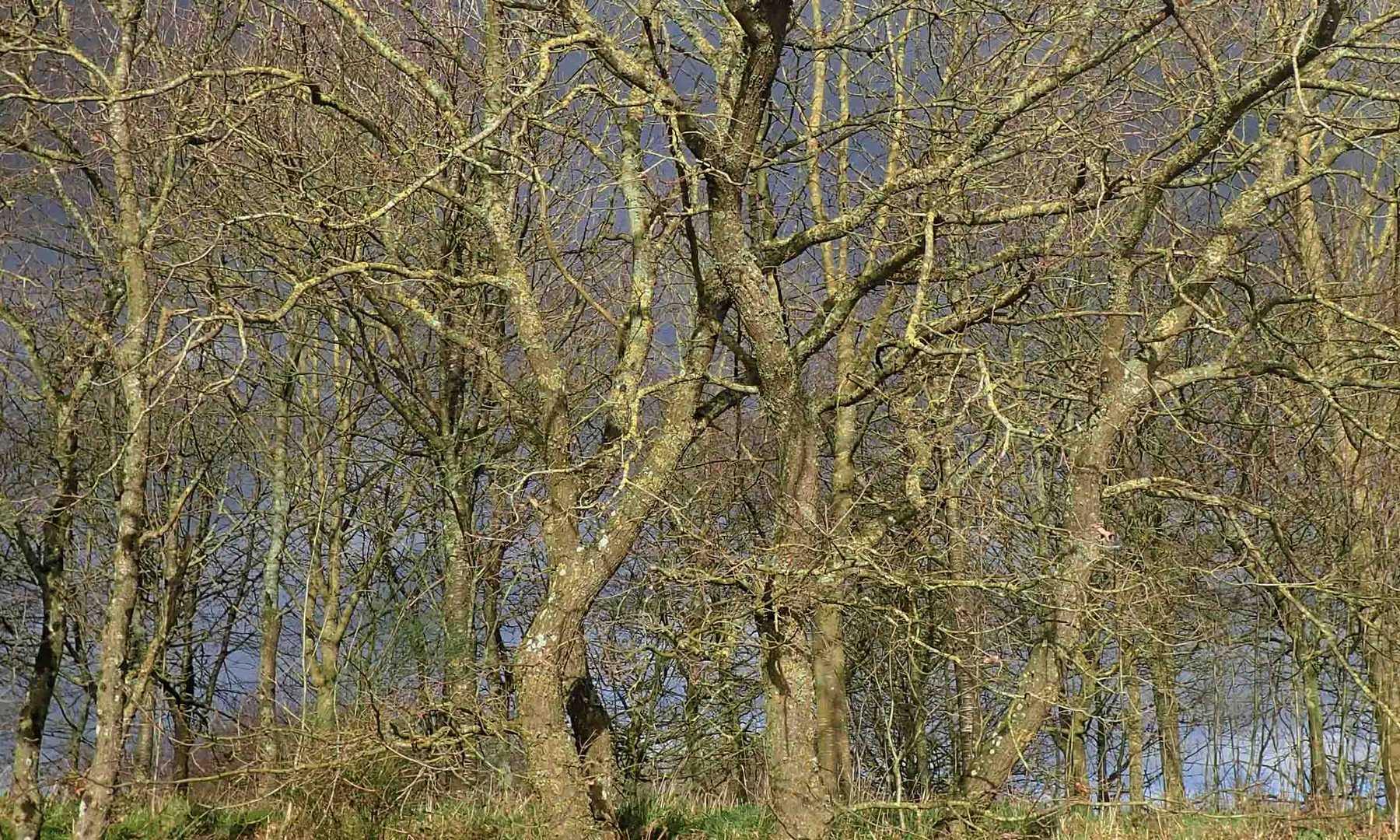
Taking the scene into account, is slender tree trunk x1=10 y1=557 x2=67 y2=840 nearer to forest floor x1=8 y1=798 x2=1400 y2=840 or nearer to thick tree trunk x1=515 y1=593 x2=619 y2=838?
forest floor x1=8 y1=798 x2=1400 y2=840

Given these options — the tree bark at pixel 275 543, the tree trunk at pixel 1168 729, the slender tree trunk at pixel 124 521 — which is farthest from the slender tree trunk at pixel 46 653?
the tree trunk at pixel 1168 729

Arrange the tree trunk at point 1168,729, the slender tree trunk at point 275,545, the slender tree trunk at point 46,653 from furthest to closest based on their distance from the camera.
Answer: the slender tree trunk at point 275,545 → the tree trunk at point 1168,729 → the slender tree trunk at point 46,653

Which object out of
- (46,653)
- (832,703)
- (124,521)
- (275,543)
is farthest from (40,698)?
(832,703)

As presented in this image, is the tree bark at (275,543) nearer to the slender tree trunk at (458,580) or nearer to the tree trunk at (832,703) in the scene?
the slender tree trunk at (458,580)

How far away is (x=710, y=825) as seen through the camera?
27.2 feet

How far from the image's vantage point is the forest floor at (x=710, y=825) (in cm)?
670

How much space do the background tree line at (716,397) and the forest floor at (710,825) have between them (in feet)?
0.94

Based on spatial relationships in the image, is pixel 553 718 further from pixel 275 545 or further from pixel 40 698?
pixel 275 545

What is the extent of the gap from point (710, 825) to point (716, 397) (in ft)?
10.7

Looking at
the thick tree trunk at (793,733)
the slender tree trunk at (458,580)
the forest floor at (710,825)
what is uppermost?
the slender tree trunk at (458,580)

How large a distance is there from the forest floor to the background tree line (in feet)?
0.94

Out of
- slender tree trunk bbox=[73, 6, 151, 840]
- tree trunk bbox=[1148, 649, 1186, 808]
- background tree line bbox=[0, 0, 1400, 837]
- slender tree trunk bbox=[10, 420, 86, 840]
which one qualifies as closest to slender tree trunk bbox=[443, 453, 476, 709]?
background tree line bbox=[0, 0, 1400, 837]

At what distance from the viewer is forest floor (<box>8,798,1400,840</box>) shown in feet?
22.0

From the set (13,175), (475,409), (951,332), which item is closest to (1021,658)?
(951,332)
